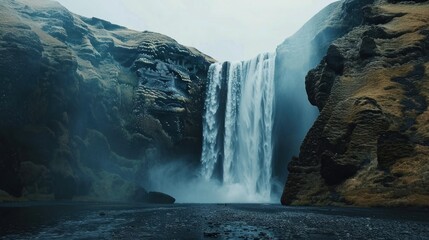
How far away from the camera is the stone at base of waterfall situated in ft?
198

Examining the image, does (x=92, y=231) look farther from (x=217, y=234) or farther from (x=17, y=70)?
(x=17, y=70)

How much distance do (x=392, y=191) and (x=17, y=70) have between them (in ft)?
173

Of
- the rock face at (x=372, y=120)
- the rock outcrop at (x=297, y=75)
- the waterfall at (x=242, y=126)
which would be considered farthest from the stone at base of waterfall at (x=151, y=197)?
the rock face at (x=372, y=120)

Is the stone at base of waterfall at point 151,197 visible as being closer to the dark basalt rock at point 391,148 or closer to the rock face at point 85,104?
the rock face at point 85,104

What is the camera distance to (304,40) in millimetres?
74125

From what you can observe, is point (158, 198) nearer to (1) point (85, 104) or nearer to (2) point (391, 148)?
(1) point (85, 104)

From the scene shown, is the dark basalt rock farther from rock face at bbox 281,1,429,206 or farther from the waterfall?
the waterfall

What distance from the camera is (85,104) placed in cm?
7250

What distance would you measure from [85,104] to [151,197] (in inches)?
965

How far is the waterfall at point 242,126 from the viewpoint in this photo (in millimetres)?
70688

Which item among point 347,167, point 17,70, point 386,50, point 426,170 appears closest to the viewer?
point 426,170

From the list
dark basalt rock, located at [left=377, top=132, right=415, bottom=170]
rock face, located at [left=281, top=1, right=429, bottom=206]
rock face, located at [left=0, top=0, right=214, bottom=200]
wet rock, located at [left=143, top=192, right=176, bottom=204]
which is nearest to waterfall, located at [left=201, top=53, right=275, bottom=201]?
rock face, located at [left=0, top=0, right=214, bottom=200]

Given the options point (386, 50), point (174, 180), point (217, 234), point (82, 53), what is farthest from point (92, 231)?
point (82, 53)

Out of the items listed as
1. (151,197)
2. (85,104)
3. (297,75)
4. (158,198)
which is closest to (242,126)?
(297,75)
